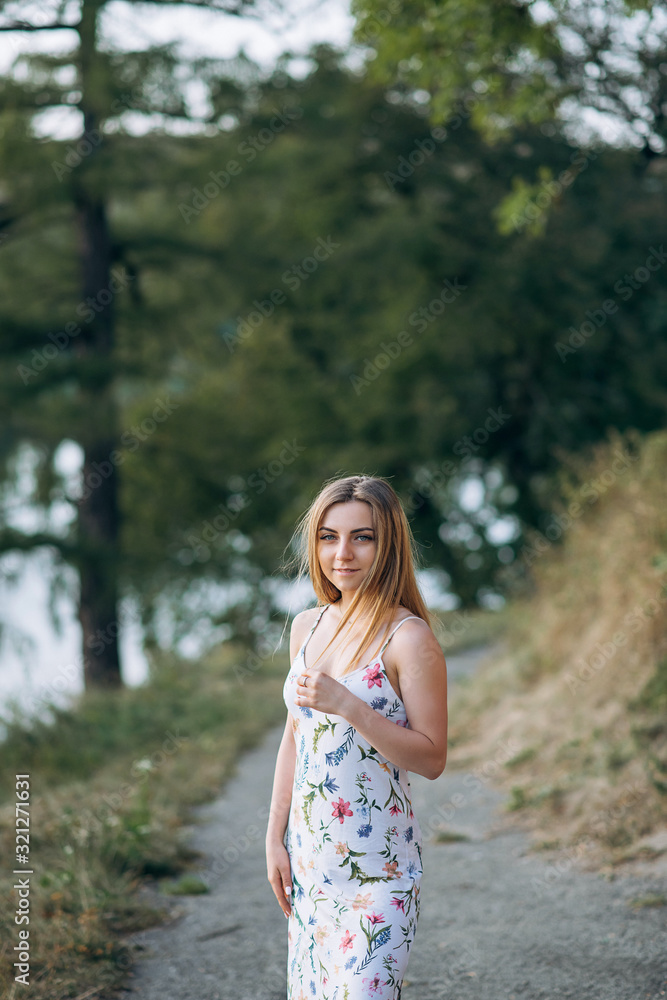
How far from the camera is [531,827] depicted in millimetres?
5023

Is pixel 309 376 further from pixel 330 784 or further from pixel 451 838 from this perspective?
pixel 330 784

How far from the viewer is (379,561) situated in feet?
7.81

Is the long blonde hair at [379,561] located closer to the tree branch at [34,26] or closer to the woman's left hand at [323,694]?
the woman's left hand at [323,694]

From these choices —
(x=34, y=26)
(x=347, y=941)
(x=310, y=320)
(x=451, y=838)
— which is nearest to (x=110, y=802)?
(x=451, y=838)

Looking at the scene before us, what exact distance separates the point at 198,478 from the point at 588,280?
720cm

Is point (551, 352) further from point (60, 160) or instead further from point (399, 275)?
point (60, 160)

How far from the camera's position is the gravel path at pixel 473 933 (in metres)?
3.29

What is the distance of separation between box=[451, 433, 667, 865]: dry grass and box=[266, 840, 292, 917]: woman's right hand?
95.5 inches

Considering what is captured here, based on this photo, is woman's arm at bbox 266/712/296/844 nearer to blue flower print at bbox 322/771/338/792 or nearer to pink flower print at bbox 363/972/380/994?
blue flower print at bbox 322/771/338/792

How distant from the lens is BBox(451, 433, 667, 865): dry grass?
4695 millimetres

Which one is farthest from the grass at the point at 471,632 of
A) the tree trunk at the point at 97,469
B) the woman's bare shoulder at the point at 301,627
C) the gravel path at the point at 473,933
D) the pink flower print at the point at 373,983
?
the pink flower print at the point at 373,983

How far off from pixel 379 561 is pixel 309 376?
558 inches

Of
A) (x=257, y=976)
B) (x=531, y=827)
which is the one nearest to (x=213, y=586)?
(x=531, y=827)

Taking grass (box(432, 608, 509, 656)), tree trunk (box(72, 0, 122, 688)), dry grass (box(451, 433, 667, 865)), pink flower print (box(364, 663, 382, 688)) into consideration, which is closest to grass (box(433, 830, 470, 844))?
dry grass (box(451, 433, 667, 865))
